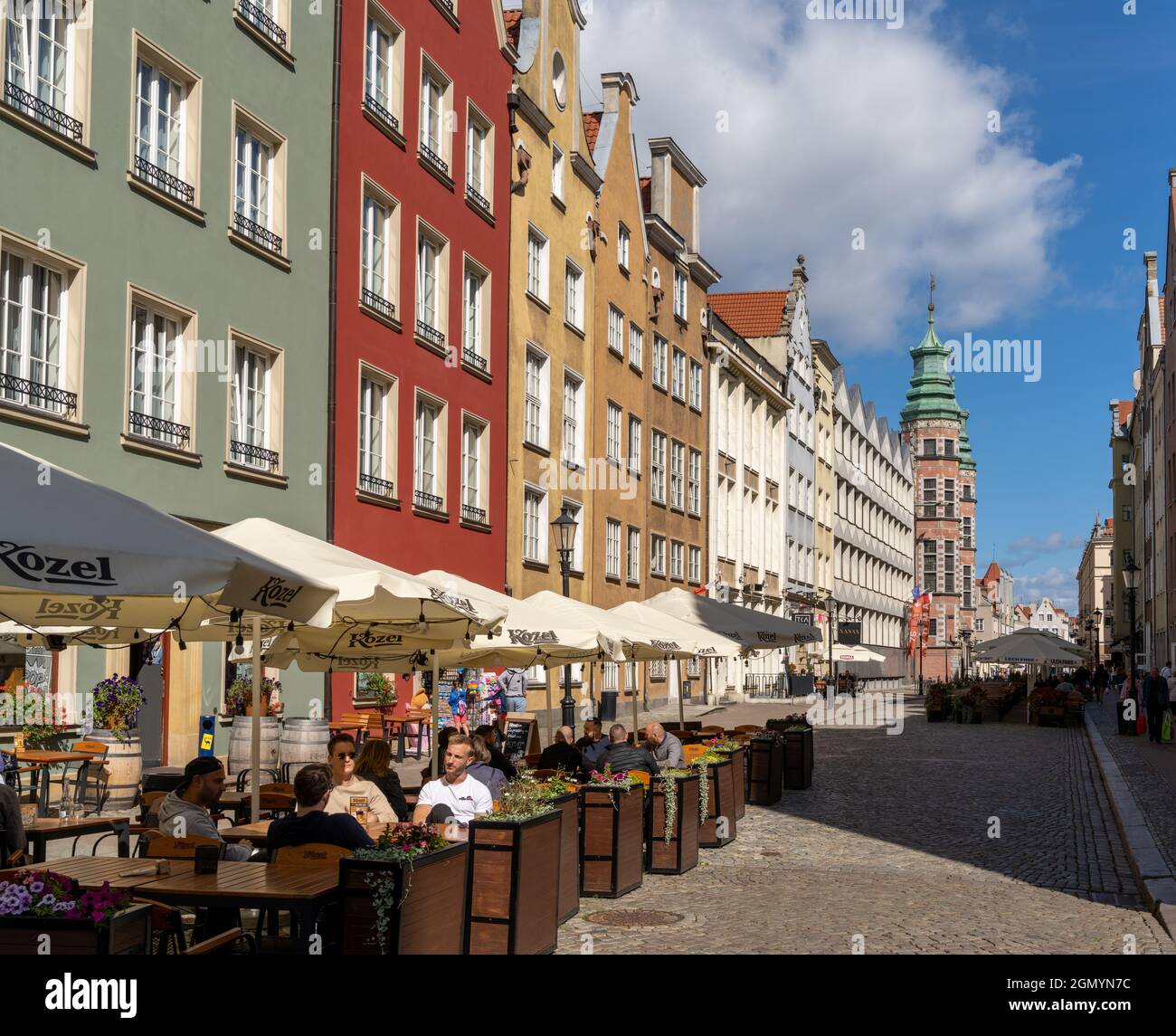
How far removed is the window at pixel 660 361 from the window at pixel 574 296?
7.33m

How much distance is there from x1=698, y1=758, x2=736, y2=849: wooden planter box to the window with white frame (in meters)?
27.9

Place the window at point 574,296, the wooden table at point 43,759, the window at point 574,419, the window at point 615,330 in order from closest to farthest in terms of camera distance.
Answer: the wooden table at point 43,759
the window at point 574,419
the window at point 574,296
the window at point 615,330

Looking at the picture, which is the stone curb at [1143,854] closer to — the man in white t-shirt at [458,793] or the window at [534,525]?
the man in white t-shirt at [458,793]

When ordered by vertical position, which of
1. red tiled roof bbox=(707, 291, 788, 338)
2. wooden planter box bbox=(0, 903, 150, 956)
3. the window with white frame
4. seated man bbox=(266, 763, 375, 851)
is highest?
red tiled roof bbox=(707, 291, 788, 338)

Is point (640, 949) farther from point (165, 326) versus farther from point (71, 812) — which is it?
point (165, 326)

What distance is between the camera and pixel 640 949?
361 inches

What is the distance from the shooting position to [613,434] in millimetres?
41656

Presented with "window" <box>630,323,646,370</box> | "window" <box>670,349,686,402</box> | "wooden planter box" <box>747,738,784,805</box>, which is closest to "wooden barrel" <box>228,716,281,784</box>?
"wooden planter box" <box>747,738,784,805</box>

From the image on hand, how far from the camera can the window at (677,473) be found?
48.0 m

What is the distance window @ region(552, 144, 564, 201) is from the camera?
122 feet

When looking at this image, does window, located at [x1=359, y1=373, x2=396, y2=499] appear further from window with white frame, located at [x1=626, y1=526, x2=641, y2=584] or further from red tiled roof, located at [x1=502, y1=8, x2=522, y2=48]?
window with white frame, located at [x1=626, y1=526, x2=641, y2=584]

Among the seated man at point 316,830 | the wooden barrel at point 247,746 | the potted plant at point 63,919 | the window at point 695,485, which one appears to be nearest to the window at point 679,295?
the window at point 695,485
